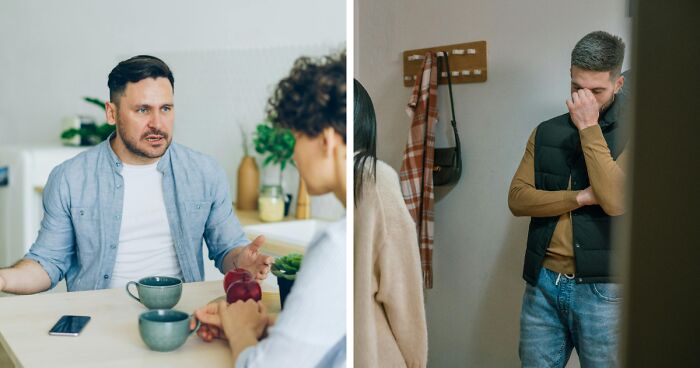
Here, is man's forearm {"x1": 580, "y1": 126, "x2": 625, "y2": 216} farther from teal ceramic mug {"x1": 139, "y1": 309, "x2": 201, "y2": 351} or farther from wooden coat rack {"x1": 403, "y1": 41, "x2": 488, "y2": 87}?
teal ceramic mug {"x1": 139, "y1": 309, "x2": 201, "y2": 351}

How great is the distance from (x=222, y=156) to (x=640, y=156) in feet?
2.83

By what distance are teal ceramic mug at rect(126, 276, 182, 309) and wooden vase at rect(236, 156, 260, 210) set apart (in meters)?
0.14

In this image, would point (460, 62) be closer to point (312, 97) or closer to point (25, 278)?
point (312, 97)

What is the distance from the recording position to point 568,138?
1.32 metres

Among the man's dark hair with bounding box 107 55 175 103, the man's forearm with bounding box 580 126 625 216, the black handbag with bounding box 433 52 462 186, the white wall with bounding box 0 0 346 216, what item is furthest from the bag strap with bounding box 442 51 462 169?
the man's dark hair with bounding box 107 55 175 103

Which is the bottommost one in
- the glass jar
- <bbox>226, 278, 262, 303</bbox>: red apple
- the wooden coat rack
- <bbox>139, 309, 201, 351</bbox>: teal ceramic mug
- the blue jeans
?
the blue jeans

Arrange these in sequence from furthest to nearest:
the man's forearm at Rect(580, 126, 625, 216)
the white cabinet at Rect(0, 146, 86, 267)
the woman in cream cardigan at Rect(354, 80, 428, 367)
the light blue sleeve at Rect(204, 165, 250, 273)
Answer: the man's forearm at Rect(580, 126, 625, 216), the woman in cream cardigan at Rect(354, 80, 428, 367), the light blue sleeve at Rect(204, 165, 250, 273), the white cabinet at Rect(0, 146, 86, 267)

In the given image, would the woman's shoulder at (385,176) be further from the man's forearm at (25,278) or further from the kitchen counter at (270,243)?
the man's forearm at (25,278)

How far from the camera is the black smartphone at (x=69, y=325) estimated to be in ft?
3.03

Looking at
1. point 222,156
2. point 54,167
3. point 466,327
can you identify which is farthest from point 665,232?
point 54,167

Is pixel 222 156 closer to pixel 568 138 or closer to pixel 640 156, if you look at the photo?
pixel 568 138

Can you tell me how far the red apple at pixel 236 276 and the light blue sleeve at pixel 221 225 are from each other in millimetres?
14

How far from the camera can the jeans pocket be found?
1.35 m

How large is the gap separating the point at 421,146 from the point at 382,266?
0.26 meters
